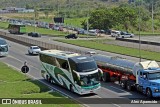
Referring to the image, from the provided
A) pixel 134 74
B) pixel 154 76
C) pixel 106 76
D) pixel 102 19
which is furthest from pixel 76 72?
pixel 102 19

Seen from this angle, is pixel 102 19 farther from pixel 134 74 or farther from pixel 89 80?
pixel 89 80

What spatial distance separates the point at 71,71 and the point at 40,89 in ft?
13.2

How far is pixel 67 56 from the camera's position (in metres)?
34.2

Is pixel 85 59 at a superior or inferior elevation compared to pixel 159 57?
superior

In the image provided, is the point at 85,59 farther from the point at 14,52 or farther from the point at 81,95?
the point at 14,52

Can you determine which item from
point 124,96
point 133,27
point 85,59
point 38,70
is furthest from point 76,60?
point 133,27

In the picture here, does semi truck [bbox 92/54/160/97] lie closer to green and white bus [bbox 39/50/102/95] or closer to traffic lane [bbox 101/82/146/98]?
traffic lane [bbox 101/82/146/98]

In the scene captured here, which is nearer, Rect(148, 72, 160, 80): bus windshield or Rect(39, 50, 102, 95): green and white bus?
Rect(148, 72, 160, 80): bus windshield

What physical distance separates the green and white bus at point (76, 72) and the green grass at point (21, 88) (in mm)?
1763

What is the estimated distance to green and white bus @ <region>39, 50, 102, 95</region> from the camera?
3209 cm

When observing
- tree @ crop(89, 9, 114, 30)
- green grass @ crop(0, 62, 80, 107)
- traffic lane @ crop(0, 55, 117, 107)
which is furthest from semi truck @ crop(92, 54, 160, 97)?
tree @ crop(89, 9, 114, 30)

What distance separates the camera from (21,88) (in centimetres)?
3512

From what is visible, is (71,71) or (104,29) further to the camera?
(104,29)

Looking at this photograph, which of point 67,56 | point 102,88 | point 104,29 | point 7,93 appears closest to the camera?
point 7,93
